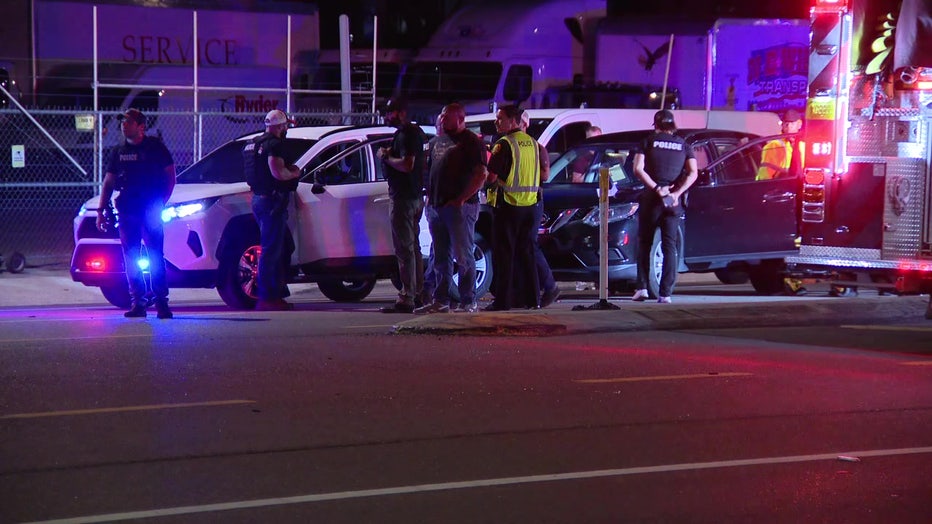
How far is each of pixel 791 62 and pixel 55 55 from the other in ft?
39.6

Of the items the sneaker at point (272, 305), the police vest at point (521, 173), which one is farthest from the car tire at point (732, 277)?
the sneaker at point (272, 305)

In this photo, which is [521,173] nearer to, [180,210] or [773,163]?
[180,210]

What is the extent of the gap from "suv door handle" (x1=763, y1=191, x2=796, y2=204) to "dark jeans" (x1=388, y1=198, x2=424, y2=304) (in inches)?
160

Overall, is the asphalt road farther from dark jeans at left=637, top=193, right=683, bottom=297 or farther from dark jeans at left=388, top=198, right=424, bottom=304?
dark jeans at left=637, top=193, right=683, bottom=297

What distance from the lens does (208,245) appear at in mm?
13562

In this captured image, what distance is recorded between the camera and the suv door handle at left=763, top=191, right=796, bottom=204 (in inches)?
608

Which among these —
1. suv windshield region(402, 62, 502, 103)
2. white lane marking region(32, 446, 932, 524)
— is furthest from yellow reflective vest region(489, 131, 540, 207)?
suv windshield region(402, 62, 502, 103)

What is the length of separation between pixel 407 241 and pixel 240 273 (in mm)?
Answer: 1692

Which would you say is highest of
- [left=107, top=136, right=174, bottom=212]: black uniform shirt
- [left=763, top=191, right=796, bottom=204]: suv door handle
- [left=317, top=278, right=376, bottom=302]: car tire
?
[left=107, top=136, right=174, bottom=212]: black uniform shirt

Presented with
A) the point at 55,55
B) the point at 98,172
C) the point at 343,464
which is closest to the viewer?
the point at 343,464

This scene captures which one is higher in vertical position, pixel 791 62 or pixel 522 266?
pixel 791 62

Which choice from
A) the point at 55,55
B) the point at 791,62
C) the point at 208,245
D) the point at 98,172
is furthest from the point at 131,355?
the point at 791,62

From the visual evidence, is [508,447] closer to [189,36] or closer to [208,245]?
[208,245]

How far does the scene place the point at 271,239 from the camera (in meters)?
13.4
